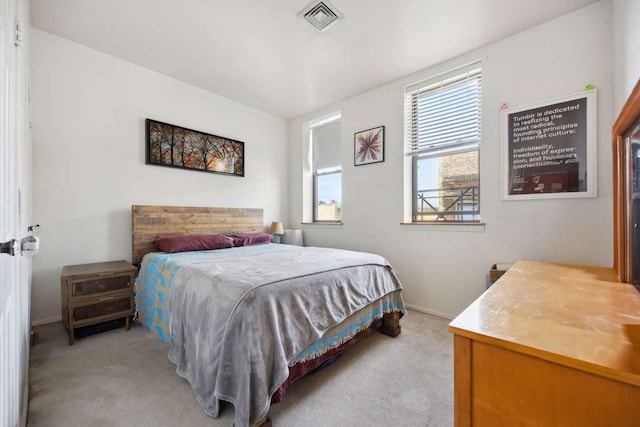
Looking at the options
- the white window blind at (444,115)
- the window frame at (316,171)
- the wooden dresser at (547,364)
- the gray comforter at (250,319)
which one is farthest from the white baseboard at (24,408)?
the white window blind at (444,115)

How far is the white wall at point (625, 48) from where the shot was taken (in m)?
1.35

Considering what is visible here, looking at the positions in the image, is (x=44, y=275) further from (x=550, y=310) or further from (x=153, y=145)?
(x=550, y=310)

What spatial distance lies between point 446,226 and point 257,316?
2287 millimetres

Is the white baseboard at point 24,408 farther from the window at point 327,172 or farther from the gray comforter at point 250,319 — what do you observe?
the window at point 327,172

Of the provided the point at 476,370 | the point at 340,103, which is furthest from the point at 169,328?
the point at 340,103

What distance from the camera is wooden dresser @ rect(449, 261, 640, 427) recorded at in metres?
0.57

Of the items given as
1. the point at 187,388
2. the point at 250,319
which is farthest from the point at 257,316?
the point at 187,388

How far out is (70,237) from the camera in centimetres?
256

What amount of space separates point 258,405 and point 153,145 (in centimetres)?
303

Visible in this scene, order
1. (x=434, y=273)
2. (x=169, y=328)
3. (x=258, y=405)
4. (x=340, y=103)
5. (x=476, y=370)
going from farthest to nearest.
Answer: (x=340, y=103)
(x=434, y=273)
(x=169, y=328)
(x=258, y=405)
(x=476, y=370)

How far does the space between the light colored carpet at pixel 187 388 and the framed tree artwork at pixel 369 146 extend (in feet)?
7.26

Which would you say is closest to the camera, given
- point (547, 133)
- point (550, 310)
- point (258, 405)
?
point (550, 310)

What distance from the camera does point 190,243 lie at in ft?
9.53

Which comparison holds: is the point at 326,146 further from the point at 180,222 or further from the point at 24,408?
the point at 24,408
